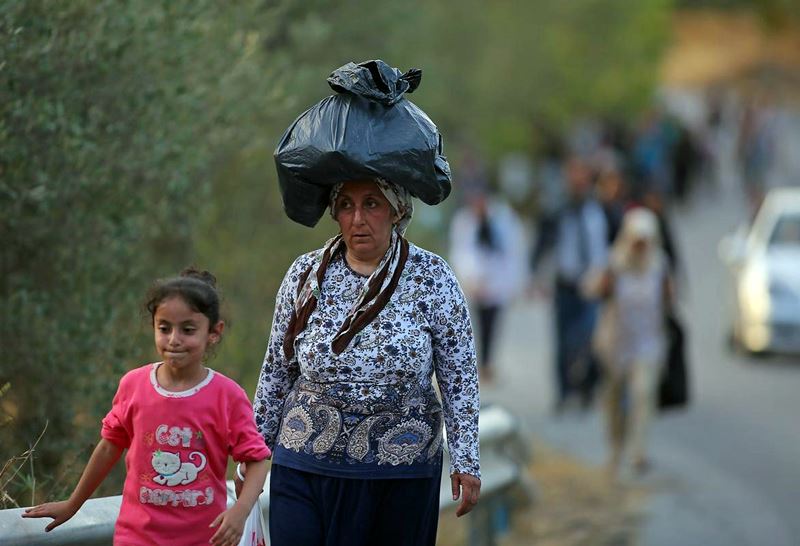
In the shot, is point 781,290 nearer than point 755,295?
Yes

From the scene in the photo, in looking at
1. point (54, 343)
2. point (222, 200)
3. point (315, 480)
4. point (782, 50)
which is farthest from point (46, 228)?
point (782, 50)

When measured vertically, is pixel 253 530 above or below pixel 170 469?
below

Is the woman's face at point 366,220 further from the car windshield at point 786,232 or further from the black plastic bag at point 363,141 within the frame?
the car windshield at point 786,232

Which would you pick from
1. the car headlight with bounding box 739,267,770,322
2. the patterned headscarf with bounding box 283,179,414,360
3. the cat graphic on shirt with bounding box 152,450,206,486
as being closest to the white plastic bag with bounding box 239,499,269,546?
the cat graphic on shirt with bounding box 152,450,206,486

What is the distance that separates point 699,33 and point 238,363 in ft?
201

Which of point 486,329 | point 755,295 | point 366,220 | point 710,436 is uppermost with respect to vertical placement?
point 755,295

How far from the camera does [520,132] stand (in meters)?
34.1

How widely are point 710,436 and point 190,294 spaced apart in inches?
363

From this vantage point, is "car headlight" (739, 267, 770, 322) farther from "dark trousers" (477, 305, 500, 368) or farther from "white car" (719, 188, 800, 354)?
"dark trousers" (477, 305, 500, 368)

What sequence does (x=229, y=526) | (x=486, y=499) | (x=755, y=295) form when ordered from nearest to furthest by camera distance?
(x=229, y=526) < (x=486, y=499) < (x=755, y=295)

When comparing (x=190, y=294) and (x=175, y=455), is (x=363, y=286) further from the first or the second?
(x=175, y=455)

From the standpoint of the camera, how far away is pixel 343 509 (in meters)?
4.52

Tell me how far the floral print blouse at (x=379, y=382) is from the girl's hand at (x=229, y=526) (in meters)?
0.51

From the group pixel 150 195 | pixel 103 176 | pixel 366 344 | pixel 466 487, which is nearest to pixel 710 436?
pixel 150 195
